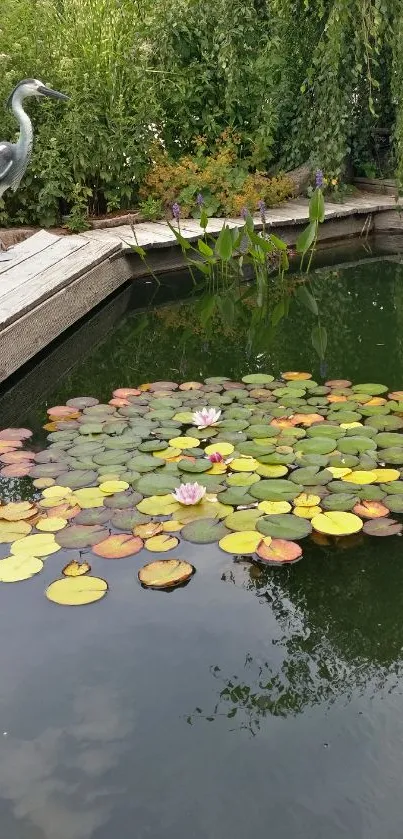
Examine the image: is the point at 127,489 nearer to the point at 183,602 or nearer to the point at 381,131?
the point at 183,602

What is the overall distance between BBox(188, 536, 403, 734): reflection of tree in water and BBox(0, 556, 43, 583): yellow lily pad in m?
0.44

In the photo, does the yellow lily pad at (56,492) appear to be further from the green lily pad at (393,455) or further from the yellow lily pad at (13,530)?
the green lily pad at (393,455)

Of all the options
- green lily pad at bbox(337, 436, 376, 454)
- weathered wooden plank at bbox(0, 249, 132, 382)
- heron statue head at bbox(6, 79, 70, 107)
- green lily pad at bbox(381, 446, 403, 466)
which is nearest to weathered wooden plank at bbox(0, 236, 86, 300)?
weathered wooden plank at bbox(0, 249, 132, 382)

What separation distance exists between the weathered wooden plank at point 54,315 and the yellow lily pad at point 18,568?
1324mm

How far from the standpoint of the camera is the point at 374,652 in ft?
5.18

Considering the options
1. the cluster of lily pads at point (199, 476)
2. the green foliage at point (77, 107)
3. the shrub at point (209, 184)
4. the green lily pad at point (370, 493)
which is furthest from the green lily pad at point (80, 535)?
the shrub at point (209, 184)

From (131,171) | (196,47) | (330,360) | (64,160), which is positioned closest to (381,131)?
(196,47)

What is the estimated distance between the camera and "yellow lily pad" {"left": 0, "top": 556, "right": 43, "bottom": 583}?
5.98ft

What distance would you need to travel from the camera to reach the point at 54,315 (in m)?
3.64

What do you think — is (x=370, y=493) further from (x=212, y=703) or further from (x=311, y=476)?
(x=212, y=703)

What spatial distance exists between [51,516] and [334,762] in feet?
3.25

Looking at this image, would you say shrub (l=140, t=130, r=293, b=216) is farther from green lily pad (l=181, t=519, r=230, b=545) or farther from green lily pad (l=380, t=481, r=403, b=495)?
green lily pad (l=181, t=519, r=230, b=545)

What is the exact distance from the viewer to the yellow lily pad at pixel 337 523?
1.92 metres

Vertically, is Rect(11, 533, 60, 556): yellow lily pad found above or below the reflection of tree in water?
above
